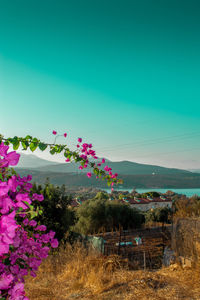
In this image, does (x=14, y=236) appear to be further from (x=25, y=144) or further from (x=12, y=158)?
(x=25, y=144)

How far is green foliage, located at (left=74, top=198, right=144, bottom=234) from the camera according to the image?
18.1 m

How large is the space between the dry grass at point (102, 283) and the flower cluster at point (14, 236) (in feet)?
9.43

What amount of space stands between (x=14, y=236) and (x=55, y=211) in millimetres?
7645

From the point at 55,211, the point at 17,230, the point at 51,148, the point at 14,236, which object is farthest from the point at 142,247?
the point at 14,236

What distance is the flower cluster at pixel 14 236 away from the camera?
930 millimetres

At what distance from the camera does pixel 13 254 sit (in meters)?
1.72

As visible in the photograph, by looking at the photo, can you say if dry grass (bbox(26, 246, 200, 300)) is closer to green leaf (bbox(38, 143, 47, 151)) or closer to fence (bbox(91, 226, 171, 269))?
fence (bbox(91, 226, 171, 269))

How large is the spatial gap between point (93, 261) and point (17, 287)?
495 centimetres

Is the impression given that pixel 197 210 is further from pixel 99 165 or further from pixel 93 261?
pixel 99 165

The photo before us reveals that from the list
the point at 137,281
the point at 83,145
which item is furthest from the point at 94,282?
the point at 83,145

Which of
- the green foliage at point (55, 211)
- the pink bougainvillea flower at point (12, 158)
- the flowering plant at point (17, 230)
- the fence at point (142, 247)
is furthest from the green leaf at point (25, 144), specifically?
the fence at point (142, 247)

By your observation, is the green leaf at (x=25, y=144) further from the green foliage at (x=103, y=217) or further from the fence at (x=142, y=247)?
the green foliage at (x=103, y=217)

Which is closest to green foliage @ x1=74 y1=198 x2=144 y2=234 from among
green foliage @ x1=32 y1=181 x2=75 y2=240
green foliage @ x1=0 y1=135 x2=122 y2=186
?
green foliage @ x1=32 y1=181 x2=75 y2=240

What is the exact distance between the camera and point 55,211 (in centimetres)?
850
